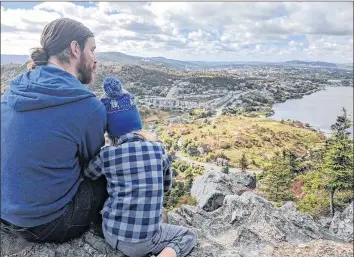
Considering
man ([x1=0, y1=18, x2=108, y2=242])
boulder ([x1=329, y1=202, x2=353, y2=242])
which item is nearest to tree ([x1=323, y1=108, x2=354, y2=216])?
boulder ([x1=329, y1=202, x2=353, y2=242])

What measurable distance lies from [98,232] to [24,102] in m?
0.98

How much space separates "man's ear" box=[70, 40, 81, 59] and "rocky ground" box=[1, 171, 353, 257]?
1.16 metres

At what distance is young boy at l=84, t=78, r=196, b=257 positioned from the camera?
1.91 metres

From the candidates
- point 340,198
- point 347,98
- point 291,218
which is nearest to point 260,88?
point 347,98

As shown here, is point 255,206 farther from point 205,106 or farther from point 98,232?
point 205,106

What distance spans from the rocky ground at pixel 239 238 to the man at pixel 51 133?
25cm

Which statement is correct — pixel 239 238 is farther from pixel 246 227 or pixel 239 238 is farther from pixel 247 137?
pixel 247 137

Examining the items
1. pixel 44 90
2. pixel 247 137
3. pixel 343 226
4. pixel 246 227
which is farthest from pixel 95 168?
pixel 247 137

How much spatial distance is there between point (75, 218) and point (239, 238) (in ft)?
4.56

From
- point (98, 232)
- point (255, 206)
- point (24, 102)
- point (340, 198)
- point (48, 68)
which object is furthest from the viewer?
point (340, 198)

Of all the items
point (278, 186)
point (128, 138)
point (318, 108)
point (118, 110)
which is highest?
point (118, 110)

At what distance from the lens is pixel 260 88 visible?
94.4m

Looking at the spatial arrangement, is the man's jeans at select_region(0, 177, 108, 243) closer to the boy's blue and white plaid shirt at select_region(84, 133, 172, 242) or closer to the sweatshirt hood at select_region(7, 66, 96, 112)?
the boy's blue and white plaid shirt at select_region(84, 133, 172, 242)

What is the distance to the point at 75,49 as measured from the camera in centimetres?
190
